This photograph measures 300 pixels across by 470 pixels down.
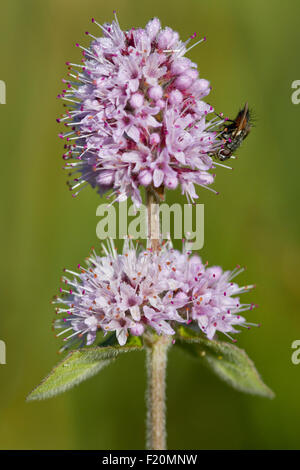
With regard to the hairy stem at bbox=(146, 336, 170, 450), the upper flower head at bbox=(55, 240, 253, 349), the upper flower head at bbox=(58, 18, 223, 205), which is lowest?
the hairy stem at bbox=(146, 336, 170, 450)

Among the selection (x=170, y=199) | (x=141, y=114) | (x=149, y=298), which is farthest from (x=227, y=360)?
(x=170, y=199)

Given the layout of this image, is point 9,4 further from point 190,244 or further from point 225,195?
point 190,244

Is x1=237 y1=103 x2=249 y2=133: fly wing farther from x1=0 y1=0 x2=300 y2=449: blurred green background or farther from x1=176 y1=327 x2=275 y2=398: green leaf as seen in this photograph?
x1=0 y1=0 x2=300 y2=449: blurred green background

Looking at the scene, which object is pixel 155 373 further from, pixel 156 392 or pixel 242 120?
pixel 242 120

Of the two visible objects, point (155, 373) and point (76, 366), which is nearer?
point (76, 366)

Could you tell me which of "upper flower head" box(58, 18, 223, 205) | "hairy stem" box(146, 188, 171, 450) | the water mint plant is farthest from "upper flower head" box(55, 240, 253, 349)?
"upper flower head" box(58, 18, 223, 205)
